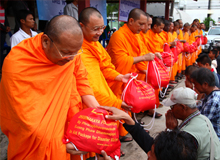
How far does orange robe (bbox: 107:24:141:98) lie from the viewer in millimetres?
3066

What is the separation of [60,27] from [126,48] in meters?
1.87

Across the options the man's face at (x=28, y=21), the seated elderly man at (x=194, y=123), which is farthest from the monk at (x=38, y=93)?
the man's face at (x=28, y=21)

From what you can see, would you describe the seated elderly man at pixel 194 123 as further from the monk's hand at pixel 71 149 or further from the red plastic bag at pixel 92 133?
the monk's hand at pixel 71 149

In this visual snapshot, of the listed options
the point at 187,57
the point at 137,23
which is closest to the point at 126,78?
the point at 137,23

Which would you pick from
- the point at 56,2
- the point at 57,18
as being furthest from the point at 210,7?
the point at 57,18

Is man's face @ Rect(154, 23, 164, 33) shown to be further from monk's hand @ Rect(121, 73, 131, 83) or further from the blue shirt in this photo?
the blue shirt

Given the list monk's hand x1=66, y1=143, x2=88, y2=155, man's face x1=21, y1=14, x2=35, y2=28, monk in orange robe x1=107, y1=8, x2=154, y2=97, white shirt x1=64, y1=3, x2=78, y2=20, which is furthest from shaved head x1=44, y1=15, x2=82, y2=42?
white shirt x1=64, y1=3, x2=78, y2=20

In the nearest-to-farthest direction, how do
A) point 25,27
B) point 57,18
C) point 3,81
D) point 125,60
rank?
point 3,81, point 57,18, point 125,60, point 25,27

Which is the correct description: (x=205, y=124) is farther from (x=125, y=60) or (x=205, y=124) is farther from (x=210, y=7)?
(x=210, y=7)

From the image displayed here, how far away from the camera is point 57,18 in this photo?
1.49 meters

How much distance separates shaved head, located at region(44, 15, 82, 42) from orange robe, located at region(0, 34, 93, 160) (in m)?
0.13

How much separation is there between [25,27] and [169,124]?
2822 millimetres

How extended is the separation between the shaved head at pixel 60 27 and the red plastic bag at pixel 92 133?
59cm

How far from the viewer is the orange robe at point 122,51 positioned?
10.1 feet
